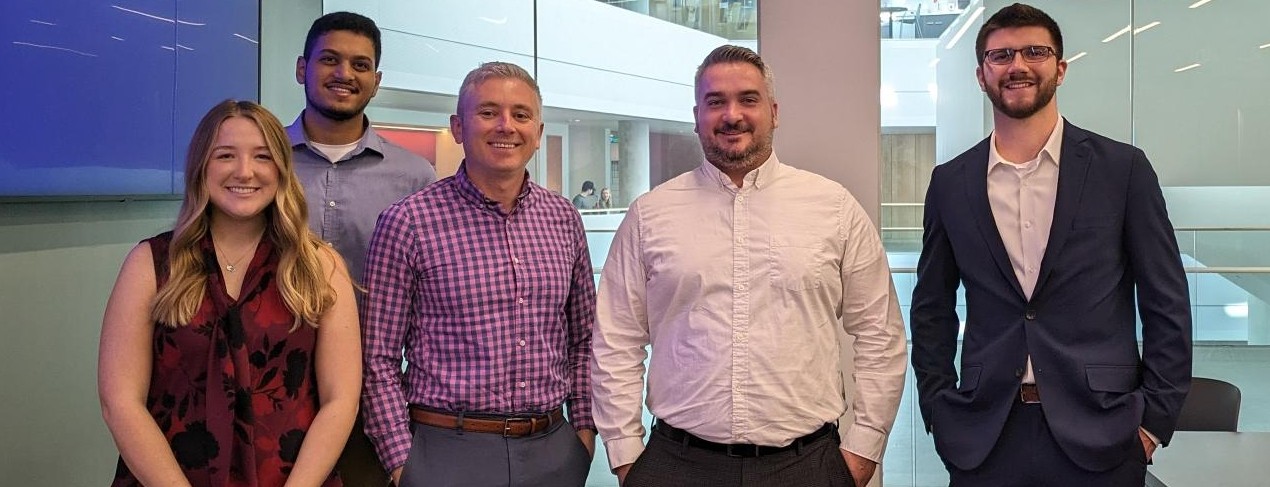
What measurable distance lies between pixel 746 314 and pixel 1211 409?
6.14 ft

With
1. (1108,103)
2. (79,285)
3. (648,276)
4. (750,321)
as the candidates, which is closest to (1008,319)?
(750,321)

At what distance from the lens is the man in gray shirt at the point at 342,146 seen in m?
2.66

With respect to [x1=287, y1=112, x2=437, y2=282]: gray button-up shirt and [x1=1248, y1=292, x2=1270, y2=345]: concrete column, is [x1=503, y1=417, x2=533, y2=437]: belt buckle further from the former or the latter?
[x1=1248, y1=292, x2=1270, y2=345]: concrete column

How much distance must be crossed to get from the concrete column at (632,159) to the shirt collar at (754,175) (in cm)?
160

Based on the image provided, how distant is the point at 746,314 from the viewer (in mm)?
2305

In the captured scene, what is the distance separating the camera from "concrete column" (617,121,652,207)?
13.3 feet

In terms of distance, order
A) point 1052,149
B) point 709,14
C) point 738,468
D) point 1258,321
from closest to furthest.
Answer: point 738,468
point 1052,149
point 709,14
point 1258,321

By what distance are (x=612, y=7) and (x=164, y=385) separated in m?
2.64

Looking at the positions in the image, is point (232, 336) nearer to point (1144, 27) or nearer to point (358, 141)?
point (358, 141)

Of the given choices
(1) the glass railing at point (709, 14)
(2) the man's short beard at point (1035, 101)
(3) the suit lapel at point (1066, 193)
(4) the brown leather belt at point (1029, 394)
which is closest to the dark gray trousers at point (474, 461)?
(4) the brown leather belt at point (1029, 394)

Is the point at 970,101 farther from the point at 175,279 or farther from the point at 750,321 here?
the point at 175,279

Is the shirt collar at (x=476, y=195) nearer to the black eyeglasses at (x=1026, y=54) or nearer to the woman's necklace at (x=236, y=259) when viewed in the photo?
the woman's necklace at (x=236, y=259)

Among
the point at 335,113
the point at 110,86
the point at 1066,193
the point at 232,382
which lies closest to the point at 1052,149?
the point at 1066,193

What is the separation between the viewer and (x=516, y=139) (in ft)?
7.80
